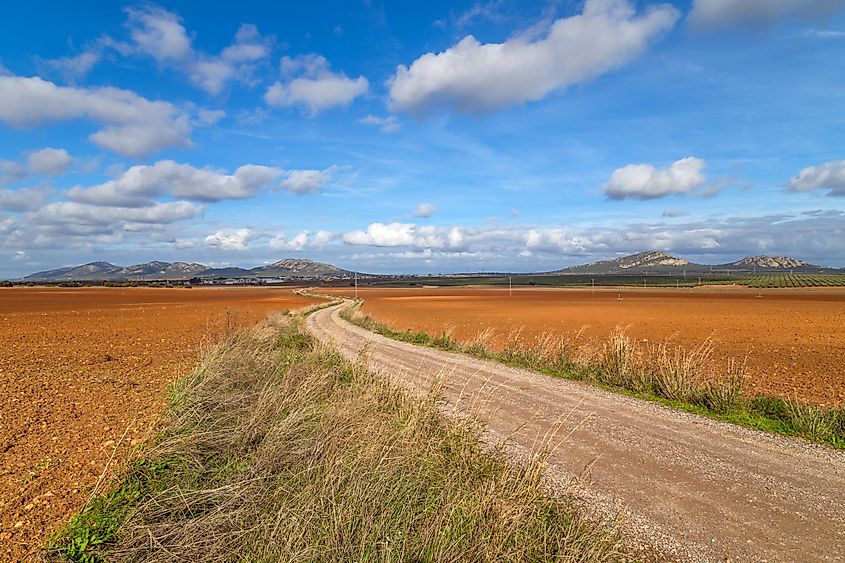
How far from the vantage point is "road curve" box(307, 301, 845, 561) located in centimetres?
592

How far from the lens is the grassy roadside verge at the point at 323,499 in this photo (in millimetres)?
4898

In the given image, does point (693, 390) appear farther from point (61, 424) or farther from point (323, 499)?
point (61, 424)

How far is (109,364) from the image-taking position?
1667 cm

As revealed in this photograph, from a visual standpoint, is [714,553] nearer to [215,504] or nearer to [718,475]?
[718,475]

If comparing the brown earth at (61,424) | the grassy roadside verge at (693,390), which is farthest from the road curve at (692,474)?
the brown earth at (61,424)

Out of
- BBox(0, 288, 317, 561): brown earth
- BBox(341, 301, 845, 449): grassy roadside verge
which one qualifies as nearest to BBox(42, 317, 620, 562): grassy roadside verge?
BBox(0, 288, 317, 561): brown earth

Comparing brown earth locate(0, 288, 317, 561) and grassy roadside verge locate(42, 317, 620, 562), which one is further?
brown earth locate(0, 288, 317, 561)

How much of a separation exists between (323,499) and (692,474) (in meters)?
5.85

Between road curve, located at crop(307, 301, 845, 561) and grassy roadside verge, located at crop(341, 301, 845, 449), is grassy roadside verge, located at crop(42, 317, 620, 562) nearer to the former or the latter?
road curve, located at crop(307, 301, 845, 561)

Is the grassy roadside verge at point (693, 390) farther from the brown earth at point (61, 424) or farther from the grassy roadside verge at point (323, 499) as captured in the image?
the brown earth at point (61, 424)

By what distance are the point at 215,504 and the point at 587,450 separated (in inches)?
247

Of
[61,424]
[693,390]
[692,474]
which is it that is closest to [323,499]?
[692,474]

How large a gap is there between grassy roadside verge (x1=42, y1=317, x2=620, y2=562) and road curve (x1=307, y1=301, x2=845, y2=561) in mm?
1306

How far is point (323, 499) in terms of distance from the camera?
5.51 m
